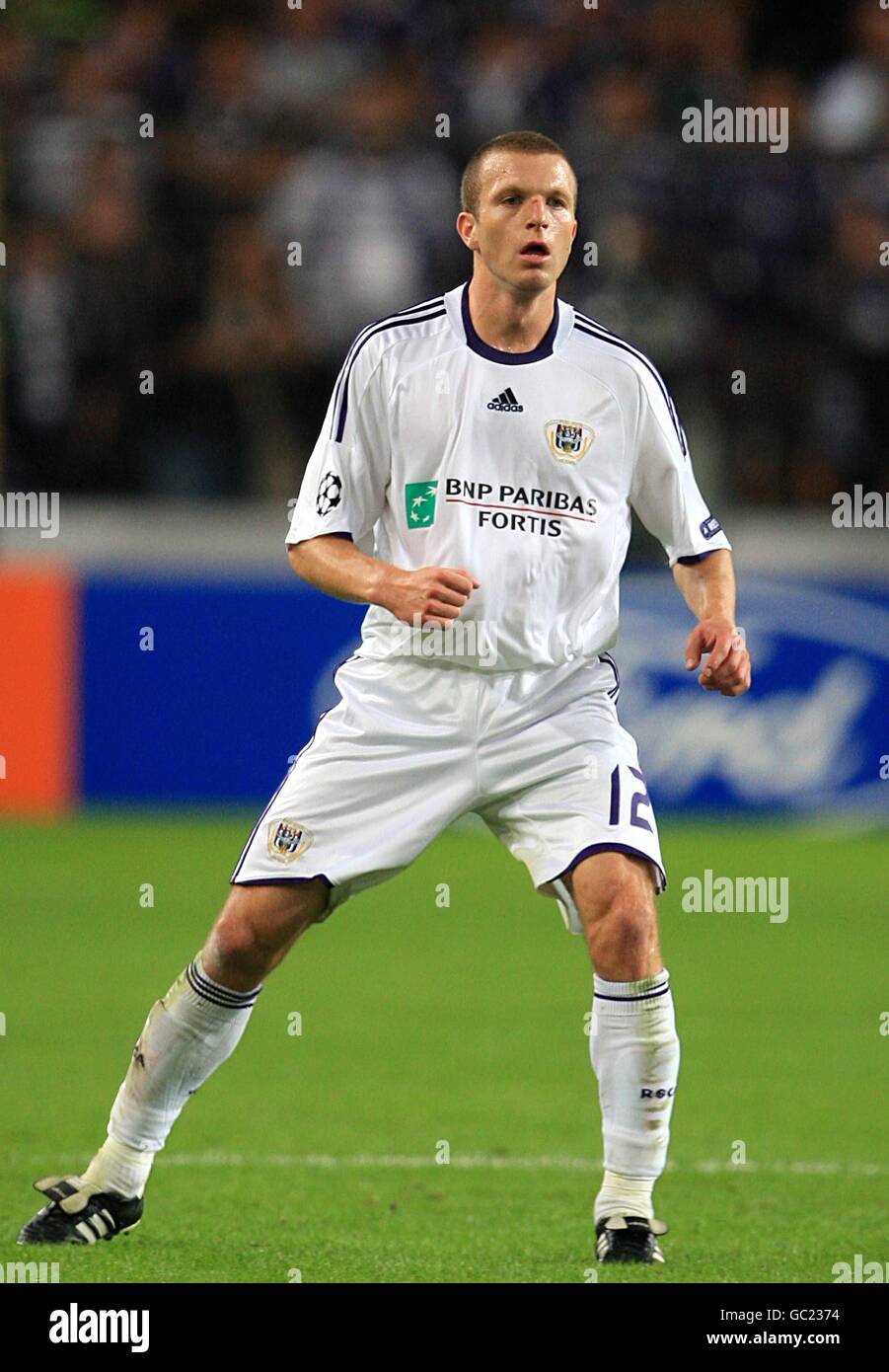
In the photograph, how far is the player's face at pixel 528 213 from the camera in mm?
5262

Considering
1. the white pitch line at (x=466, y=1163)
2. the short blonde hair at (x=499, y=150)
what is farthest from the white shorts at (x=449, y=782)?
the white pitch line at (x=466, y=1163)

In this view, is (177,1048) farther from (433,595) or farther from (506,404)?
(506,404)

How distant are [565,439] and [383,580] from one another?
61 centimetres

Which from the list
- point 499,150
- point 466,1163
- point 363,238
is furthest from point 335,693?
point 499,150

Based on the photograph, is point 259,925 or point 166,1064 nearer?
point 259,925

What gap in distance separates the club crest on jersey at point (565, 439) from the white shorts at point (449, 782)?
51cm

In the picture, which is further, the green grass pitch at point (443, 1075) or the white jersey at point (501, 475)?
the green grass pitch at point (443, 1075)

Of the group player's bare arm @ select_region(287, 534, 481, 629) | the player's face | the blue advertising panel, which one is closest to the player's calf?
player's bare arm @ select_region(287, 534, 481, 629)

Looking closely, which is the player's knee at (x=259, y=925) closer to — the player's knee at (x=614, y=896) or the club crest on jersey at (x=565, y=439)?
the player's knee at (x=614, y=896)

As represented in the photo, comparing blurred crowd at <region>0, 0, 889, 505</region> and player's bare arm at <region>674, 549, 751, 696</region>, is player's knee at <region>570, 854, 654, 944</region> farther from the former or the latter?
blurred crowd at <region>0, 0, 889, 505</region>

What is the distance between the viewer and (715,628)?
5.29 metres

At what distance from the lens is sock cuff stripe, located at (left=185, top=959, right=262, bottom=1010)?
5434mm

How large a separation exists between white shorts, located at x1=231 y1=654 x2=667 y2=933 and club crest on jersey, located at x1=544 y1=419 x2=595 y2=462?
0.51 meters

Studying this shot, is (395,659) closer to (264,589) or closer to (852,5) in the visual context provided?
(264,589)
